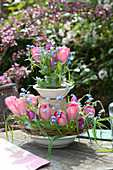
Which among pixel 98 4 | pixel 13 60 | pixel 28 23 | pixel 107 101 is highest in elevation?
pixel 98 4

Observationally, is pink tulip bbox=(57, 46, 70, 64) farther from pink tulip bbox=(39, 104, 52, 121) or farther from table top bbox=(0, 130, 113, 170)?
table top bbox=(0, 130, 113, 170)

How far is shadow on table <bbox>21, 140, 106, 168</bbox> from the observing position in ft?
3.68

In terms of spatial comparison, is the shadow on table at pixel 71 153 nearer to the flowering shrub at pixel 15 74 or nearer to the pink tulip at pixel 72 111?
the pink tulip at pixel 72 111

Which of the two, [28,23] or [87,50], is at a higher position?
[28,23]

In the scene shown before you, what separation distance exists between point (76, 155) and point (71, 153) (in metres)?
0.03

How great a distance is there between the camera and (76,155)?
1186mm

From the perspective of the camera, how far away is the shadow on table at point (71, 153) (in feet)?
A: 3.68

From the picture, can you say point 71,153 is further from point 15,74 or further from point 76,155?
point 15,74

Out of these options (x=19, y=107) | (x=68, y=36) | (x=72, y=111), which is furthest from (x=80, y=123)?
(x=68, y=36)

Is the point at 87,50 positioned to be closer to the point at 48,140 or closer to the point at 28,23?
the point at 28,23

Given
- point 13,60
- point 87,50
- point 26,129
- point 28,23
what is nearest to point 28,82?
point 13,60

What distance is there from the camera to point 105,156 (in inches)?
45.6

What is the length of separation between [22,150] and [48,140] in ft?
0.40

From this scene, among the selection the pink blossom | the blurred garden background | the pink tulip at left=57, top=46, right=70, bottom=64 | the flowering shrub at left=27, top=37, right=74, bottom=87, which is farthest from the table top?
the blurred garden background
